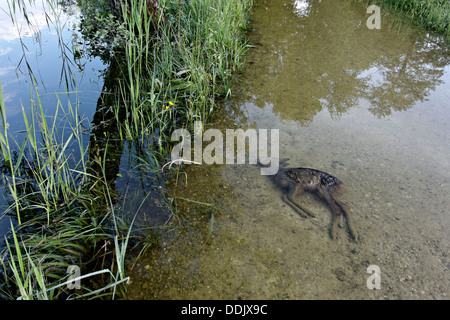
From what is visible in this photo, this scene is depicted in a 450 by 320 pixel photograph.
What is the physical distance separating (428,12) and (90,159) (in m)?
6.85

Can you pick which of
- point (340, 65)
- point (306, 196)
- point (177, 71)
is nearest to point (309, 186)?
point (306, 196)

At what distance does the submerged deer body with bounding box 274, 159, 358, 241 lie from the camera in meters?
1.98

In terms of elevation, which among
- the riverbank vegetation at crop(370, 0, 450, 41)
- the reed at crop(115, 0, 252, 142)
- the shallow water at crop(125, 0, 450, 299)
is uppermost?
the riverbank vegetation at crop(370, 0, 450, 41)

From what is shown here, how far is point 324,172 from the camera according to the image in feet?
7.23

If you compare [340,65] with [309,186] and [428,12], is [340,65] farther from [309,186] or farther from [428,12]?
[428,12]

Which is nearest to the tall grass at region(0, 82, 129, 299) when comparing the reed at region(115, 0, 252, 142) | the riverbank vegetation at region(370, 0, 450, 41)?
the reed at region(115, 0, 252, 142)

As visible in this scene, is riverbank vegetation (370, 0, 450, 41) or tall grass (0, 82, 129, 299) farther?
riverbank vegetation (370, 0, 450, 41)

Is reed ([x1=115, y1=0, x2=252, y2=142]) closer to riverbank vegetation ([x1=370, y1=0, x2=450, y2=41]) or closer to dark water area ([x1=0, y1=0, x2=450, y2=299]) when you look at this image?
dark water area ([x1=0, y1=0, x2=450, y2=299])

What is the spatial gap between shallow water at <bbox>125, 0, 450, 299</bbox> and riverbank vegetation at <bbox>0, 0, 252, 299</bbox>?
0.92 ft

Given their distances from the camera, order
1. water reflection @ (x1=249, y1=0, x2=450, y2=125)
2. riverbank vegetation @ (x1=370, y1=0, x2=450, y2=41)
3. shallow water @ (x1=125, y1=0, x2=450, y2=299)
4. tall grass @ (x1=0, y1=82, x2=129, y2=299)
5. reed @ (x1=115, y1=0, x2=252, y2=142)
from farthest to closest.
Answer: riverbank vegetation @ (x1=370, y1=0, x2=450, y2=41) → water reflection @ (x1=249, y1=0, x2=450, y2=125) → reed @ (x1=115, y1=0, x2=252, y2=142) → shallow water @ (x1=125, y1=0, x2=450, y2=299) → tall grass @ (x1=0, y1=82, x2=129, y2=299)

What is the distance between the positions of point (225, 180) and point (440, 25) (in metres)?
5.63

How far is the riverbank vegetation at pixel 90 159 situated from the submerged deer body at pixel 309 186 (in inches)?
41.9

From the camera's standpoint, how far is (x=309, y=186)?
210 cm

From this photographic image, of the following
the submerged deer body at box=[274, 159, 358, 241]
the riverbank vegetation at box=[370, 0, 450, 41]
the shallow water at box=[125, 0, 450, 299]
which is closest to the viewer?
the shallow water at box=[125, 0, 450, 299]
